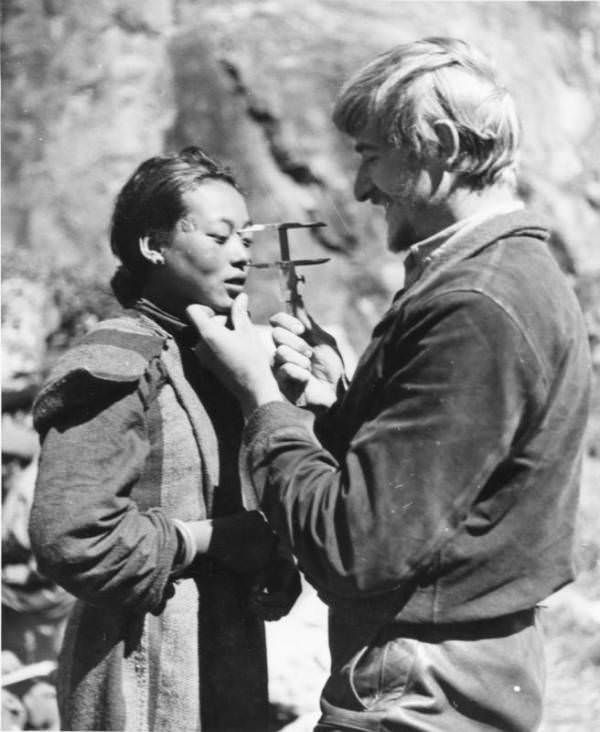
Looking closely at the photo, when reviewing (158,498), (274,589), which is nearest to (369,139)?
(158,498)

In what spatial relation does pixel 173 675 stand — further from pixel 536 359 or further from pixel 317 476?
pixel 536 359

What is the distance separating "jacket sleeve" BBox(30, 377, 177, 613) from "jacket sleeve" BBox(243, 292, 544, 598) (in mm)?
375

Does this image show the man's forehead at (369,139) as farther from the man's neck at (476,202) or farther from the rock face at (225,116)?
the rock face at (225,116)

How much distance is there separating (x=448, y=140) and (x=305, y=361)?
1.64 ft

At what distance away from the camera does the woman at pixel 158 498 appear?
2.06 m

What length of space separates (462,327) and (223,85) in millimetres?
6008

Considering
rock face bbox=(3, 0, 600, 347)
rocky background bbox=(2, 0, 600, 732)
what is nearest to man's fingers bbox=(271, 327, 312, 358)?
rocky background bbox=(2, 0, 600, 732)

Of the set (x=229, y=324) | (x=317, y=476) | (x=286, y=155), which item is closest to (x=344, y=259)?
(x=286, y=155)

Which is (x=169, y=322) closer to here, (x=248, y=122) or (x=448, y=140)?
(x=448, y=140)

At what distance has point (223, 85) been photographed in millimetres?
7477

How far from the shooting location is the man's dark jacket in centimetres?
178

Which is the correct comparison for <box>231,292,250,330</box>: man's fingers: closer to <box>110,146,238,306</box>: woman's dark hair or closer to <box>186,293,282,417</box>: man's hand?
<box>186,293,282,417</box>: man's hand

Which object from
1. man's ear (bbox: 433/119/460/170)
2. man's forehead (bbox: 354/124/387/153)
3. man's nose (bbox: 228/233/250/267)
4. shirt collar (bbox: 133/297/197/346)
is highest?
man's ear (bbox: 433/119/460/170)

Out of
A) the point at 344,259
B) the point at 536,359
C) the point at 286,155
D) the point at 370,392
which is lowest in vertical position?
the point at 344,259
